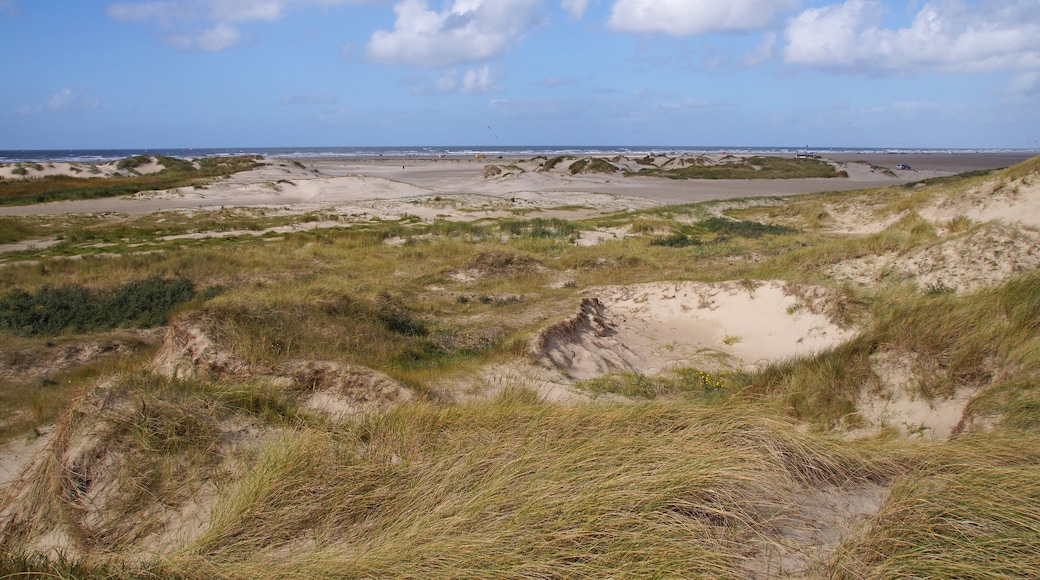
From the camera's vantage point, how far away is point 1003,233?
12141mm

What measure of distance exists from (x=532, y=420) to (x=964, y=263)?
1102 centimetres

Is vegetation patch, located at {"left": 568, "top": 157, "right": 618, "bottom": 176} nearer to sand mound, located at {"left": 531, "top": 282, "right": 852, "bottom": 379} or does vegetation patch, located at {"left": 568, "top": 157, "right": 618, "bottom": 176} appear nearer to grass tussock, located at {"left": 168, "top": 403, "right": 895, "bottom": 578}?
sand mound, located at {"left": 531, "top": 282, "right": 852, "bottom": 379}

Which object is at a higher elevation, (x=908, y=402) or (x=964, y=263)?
(x=964, y=263)

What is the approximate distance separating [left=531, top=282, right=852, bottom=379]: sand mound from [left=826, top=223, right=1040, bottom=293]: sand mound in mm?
2430

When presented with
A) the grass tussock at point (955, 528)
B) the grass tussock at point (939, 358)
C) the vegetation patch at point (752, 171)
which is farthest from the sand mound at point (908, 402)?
the vegetation patch at point (752, 171)

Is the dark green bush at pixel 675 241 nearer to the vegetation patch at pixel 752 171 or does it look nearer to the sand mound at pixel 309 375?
the sand mound at pixel 309 375

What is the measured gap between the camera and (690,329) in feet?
37.4

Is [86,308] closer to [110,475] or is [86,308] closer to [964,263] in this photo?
[110,475]

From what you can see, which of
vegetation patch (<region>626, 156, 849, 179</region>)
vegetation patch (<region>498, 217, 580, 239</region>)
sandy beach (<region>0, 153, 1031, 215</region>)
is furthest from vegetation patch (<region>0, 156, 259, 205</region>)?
vegetation patch (<region>626, 156, 849, 179</region>)

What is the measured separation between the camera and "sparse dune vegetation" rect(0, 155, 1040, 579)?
10.3 feet

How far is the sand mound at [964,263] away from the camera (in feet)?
36.3

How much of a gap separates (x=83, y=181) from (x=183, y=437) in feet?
187

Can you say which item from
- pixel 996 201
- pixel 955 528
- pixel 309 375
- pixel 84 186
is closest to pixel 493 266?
pixel 309 375

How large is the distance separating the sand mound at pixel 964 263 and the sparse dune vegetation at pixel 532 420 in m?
0.08
